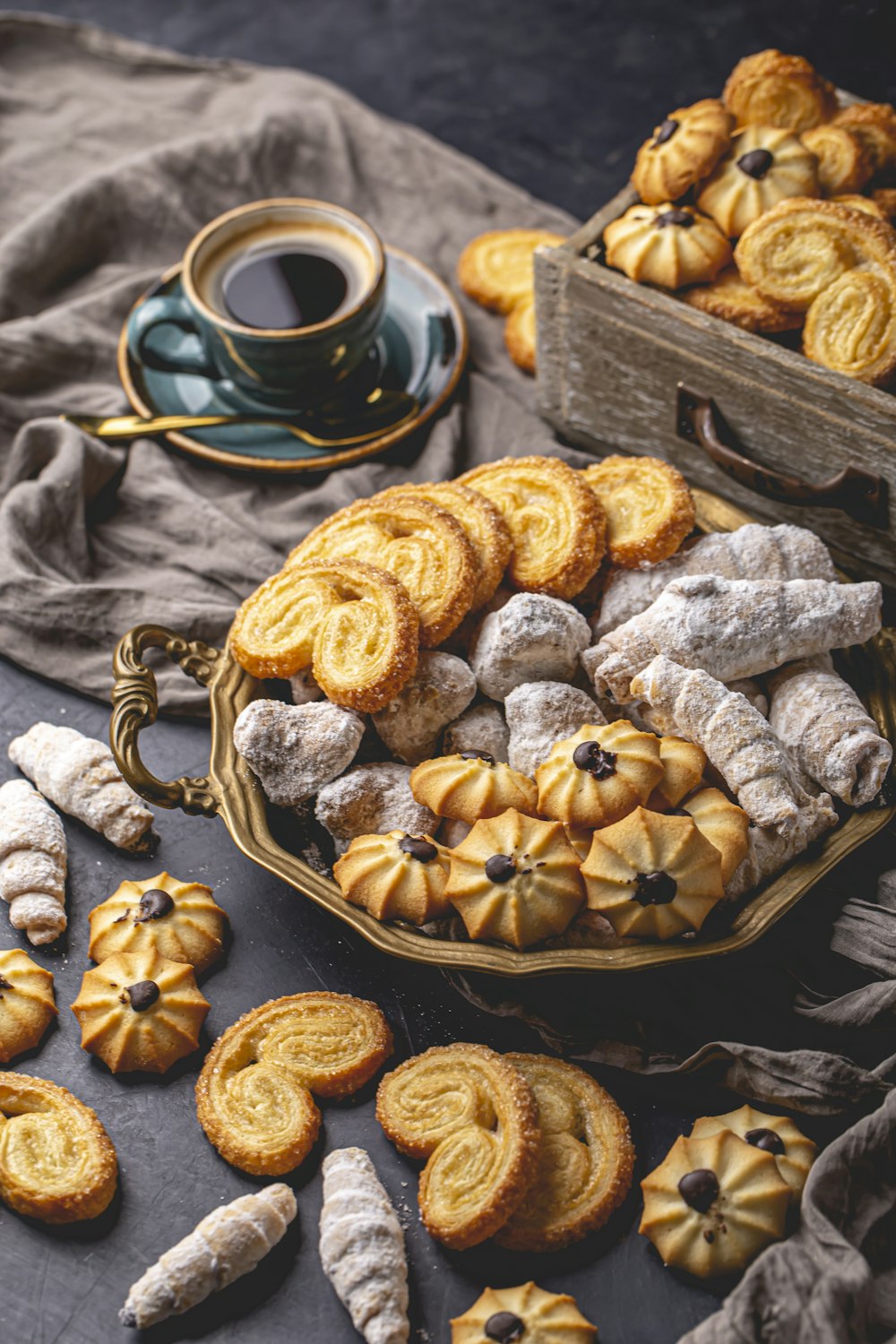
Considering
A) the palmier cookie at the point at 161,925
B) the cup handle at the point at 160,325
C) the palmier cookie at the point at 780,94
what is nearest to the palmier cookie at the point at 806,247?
the palmier cookie at the point at 780,94

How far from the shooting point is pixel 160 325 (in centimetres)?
272

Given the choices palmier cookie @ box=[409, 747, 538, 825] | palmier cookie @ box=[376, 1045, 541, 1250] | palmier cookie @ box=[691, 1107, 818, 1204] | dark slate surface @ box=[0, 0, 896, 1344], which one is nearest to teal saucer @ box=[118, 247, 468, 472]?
dark slate surface @ box=[0, 0, 896, 1344]

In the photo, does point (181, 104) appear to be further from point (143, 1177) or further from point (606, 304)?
point (143, 1177)

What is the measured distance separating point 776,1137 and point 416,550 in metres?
1.00

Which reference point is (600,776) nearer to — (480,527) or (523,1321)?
(480,527)

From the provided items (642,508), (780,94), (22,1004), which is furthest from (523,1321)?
(780,94)

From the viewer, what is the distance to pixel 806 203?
7.04 ft

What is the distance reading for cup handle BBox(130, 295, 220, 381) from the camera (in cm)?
265

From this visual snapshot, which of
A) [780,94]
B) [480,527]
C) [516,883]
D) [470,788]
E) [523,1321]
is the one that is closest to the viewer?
[523,1321]

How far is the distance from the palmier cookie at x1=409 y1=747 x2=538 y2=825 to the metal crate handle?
753 millimetres

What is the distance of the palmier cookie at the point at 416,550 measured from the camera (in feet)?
6.60

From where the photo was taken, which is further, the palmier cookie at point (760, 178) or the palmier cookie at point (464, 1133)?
the palmier cookie at point (760, 178)

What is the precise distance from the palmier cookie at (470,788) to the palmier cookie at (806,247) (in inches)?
37.2

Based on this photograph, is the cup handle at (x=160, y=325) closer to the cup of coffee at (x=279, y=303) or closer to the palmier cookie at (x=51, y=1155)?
the cup of coffee at (x=279, y=303)
